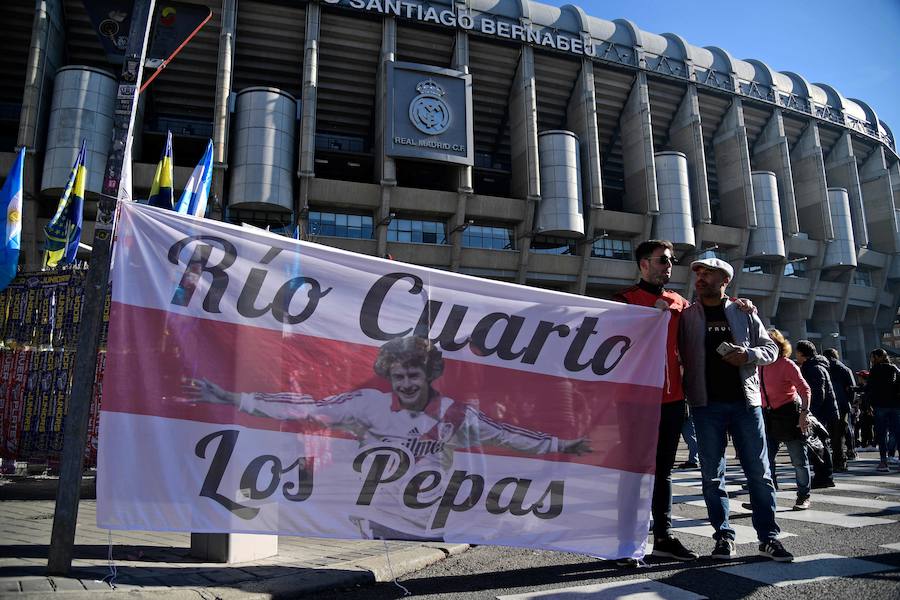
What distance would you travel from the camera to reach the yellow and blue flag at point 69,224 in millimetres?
9188

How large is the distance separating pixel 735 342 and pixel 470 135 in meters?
29.5

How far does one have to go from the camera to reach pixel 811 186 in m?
44.0

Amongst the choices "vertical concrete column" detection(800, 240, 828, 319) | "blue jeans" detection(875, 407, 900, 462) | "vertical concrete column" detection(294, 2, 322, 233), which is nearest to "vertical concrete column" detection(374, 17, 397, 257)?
"vertical concrete column" detection(294, 2, 322, 233)

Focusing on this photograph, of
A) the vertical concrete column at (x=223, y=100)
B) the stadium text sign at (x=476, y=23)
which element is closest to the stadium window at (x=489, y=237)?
the stadium text sign at (x=476, y=23)

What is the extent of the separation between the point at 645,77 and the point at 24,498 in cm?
4065

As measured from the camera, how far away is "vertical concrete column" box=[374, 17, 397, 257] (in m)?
30.2

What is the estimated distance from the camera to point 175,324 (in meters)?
3.07

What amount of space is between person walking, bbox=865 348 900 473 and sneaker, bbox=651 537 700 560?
688 cm

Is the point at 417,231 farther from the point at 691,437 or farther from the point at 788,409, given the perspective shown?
the point at 788,409

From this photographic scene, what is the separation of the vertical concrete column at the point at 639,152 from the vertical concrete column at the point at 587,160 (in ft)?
10.7

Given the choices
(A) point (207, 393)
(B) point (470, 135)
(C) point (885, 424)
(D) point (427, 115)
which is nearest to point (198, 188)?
(A) point (207, 393)

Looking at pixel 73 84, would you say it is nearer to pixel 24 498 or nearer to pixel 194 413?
pixel 24 498

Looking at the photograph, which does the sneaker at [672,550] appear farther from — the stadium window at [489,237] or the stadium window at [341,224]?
the stadium window at [489,237]

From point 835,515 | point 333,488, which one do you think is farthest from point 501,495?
point 835,515
